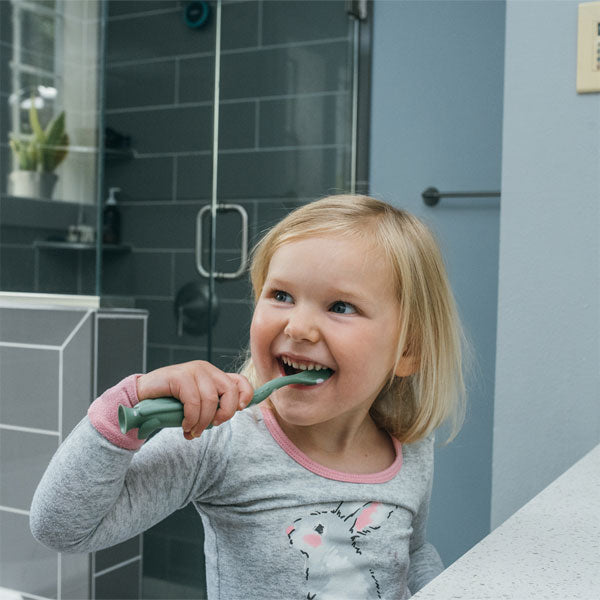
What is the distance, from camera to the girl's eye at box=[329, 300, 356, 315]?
0.84 metres

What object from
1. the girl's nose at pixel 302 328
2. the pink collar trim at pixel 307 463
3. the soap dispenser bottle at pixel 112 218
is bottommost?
the pink collar trim at pixel 307 463

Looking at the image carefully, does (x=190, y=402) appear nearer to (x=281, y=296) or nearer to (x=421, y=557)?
(x=281, y=296)

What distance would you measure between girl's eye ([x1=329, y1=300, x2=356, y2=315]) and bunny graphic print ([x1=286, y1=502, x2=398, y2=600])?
0.21m

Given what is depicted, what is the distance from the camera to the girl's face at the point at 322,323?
813mm

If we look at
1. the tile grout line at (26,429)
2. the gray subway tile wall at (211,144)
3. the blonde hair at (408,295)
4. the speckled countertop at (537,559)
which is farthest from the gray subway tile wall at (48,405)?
the speckled countertop at (537,559)

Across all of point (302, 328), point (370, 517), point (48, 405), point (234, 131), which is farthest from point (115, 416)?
point (234, 131)

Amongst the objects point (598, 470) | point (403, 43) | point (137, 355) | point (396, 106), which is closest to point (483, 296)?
point (396, 106)

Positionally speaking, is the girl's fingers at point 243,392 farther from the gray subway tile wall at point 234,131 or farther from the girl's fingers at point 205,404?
the gray subway tile wall at point 234,131

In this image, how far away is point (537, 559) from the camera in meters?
0.54

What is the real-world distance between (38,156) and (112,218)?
545 millimetres

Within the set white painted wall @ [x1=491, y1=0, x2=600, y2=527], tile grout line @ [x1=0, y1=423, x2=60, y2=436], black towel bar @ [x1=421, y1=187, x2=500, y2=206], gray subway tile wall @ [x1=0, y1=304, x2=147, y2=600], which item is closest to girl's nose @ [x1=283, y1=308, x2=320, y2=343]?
white painted wall @ [x1=491, y1=0, x2=600, y2=527]

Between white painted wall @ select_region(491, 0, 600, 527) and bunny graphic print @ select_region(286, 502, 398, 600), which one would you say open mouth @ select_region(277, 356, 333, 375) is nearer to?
bunny graphic print @ select_region(286, 502, 398, 600)

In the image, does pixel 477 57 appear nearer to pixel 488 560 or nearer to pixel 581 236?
pixel 581 236

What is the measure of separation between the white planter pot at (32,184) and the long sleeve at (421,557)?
1337 mm
